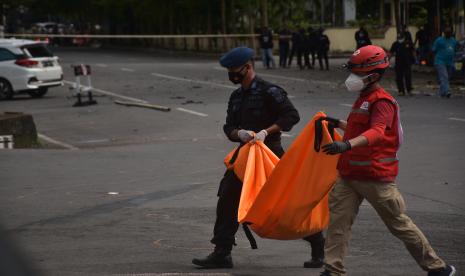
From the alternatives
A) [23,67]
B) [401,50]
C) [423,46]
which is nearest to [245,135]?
[401,50]

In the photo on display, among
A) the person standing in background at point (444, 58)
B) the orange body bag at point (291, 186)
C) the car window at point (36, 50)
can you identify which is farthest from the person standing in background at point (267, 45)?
the orange body bag at point (291, 186)

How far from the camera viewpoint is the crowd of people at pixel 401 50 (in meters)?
27.1

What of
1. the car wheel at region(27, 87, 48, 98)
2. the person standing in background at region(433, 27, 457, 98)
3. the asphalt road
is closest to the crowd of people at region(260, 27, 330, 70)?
the car wheel at region(27, 87, 48, 98)

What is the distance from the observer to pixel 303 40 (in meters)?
43.2

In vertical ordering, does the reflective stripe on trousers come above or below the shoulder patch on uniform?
below

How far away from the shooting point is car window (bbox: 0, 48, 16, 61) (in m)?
30.5

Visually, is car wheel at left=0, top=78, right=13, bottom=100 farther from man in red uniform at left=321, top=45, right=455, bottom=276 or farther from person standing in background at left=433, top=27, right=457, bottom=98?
man in red uniform at left=321, top=45, right=455, bottom=276

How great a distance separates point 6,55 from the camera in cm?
3062

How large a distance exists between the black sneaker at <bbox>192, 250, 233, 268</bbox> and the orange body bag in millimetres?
534

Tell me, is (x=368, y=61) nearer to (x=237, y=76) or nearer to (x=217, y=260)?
(x=237, y=76)

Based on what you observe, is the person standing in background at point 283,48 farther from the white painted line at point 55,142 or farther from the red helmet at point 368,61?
the red helmet at point 368,61

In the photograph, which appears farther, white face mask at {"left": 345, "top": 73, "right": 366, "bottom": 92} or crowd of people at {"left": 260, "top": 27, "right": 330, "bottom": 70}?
crowd of people at {"left": 260, "top": 27, "right": 330, "bottom": 70}

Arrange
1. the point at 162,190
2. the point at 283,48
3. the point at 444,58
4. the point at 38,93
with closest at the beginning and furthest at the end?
the point at 162,190, the point at 444,58, the point at 38,93, the point at 283,48

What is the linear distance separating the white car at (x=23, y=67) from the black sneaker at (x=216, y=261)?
23.9 metres
